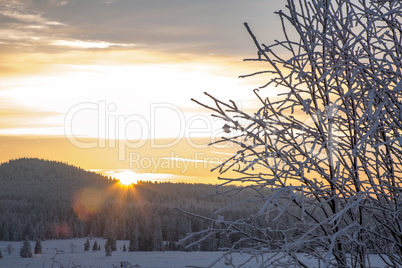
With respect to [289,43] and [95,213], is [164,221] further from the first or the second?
[289,43]

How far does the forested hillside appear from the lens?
95.0 meters

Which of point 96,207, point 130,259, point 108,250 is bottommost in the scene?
point 130,259

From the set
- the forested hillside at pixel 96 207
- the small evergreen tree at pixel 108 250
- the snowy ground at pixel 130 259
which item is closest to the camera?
the snowy ground at pixel 130 259

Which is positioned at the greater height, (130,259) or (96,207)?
(96,207)

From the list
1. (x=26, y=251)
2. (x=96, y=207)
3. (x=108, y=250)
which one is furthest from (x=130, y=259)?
(x=96, y=207)

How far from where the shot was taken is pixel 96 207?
12325 centimetres

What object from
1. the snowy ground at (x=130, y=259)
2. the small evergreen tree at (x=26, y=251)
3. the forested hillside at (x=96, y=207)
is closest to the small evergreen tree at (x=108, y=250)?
the snowy ground at (x=130, y=259)

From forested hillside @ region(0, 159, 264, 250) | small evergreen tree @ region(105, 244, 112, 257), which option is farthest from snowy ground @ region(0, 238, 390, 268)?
forested hillside @ region(0, 159, 264, 250)

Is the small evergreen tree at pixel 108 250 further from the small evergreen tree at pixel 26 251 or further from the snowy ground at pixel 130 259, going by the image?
the small evergreen tree at pixel 26 251

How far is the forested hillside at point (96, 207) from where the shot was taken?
95000 millimetres

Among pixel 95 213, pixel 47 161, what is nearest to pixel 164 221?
pixel 95 213

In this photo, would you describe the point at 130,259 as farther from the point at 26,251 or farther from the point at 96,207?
the point at 96,207

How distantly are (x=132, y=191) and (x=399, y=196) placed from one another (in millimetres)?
140114

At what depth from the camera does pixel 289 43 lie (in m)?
2.66
